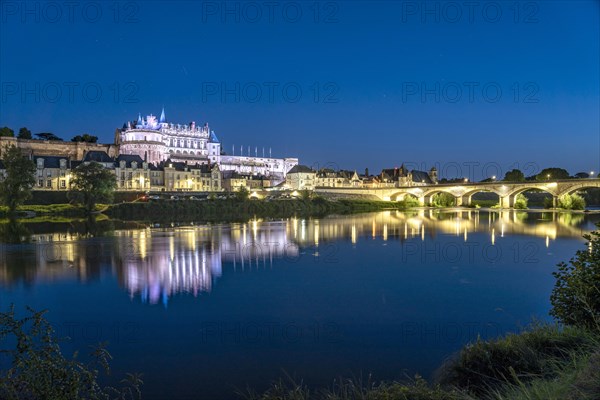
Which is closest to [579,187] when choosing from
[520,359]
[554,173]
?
[554,173]

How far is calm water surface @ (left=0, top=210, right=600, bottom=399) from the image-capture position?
721cm

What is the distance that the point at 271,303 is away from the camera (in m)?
11.1

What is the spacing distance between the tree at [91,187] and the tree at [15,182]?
486 centimetres

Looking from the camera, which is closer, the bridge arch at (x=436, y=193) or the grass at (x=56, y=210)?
the grass at (x=56, y=210)

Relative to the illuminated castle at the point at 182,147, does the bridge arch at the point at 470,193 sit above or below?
below

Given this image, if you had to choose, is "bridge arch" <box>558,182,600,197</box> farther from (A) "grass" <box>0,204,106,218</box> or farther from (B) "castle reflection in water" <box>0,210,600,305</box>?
(A) "grass" <box>0,204,106,218</box>

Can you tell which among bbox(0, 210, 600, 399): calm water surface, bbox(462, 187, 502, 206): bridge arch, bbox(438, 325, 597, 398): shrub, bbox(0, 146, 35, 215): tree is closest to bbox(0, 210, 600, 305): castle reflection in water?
bbox(0, 210, 600, 399): calm water surface

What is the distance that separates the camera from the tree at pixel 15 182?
Answer: 40688 millimetres

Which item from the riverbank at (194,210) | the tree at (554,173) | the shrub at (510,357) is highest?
the tree at (554,173)

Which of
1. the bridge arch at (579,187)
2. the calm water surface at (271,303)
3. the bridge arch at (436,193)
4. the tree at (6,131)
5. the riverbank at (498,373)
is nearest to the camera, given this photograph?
the riverbank at (498,373)

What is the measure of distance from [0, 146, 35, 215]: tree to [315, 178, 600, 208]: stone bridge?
46225mm

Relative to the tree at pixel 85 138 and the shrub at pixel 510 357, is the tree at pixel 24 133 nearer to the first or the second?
the tree at pixel 85 138

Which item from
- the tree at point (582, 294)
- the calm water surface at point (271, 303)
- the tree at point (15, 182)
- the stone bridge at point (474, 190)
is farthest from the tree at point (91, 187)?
the tree at point (582, 294)

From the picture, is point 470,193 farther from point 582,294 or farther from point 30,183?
point 582,294
